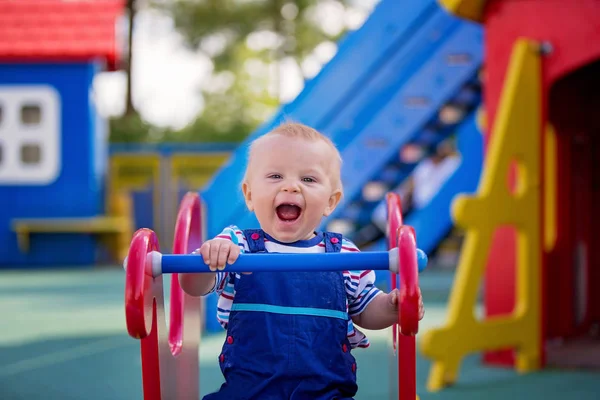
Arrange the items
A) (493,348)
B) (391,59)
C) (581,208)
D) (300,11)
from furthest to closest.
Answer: (300,11)
(391,59)
(581,208)
(493,348)

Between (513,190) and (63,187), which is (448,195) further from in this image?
(63,187)

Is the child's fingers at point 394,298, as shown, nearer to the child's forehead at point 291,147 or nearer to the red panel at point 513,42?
the child's forehead at point 291,147

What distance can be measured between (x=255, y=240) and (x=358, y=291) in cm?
28

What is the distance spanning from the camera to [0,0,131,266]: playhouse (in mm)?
10266

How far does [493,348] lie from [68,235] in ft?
26.4

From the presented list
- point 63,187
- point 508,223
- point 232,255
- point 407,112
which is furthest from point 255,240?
point 63,187

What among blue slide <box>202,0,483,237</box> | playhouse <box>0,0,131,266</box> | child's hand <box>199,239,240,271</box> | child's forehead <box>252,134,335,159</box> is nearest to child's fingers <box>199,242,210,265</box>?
child's hand <box>199,239,240,271</box>

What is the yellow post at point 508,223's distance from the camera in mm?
3324

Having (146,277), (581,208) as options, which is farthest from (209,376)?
(581,208)

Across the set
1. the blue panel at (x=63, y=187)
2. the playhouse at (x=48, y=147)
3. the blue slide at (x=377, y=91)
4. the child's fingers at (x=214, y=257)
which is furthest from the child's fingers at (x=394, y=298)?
the blue panel at (x=63, y=187)

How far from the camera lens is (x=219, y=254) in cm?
153

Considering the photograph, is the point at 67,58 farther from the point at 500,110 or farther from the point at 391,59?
the point at 500,110

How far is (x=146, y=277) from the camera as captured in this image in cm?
152

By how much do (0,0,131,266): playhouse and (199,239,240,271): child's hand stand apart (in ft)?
29.6
